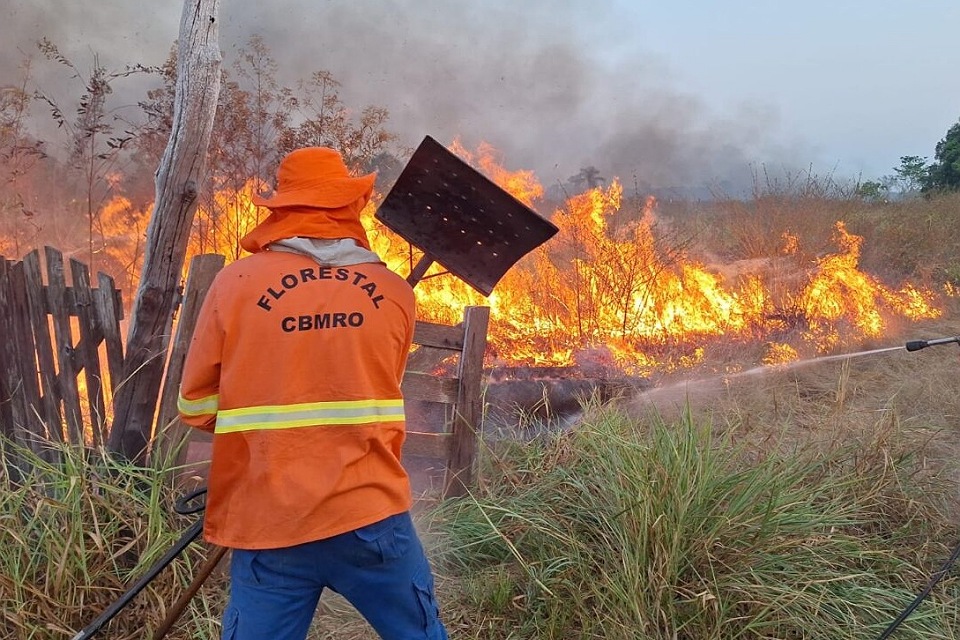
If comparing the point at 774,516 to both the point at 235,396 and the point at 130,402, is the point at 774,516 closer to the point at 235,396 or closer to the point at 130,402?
the point at 235,396

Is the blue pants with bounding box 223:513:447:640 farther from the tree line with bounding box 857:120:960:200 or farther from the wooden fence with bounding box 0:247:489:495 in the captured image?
the tree line with bounding box 857:120:960:200

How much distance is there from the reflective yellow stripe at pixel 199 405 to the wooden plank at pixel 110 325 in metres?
1.78

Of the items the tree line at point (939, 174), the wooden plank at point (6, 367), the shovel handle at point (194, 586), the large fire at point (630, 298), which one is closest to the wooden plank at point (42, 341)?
the wooden plank at point (6, 367)

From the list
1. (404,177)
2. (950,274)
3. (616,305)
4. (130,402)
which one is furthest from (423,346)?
(950,274)

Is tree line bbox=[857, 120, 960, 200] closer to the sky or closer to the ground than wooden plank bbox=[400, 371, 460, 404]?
closer to the sky

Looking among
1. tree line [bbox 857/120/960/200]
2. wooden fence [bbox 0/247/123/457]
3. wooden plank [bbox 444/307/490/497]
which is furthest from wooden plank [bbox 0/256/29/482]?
tree line [bbox 857/120/960/200]

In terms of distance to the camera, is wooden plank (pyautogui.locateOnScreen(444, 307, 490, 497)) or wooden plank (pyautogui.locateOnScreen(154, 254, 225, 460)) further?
wooden plank (pyautogui.locateOnScreen(444, 307, 490, 497))

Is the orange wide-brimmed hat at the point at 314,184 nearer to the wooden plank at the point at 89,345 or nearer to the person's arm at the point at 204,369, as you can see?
the person's arm at the point at 204,369

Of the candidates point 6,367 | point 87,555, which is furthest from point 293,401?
point 6,367

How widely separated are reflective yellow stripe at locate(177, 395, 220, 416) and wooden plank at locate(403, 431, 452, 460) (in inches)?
80.4

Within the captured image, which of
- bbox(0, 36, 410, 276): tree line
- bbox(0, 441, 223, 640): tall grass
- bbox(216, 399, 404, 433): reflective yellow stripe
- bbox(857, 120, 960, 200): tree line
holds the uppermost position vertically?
bbox(857, 120, 960, 200): tree line

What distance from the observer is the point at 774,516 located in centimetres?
301

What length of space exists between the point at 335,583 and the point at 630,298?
7.40m

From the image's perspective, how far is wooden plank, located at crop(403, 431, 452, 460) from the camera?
12.9 ft
